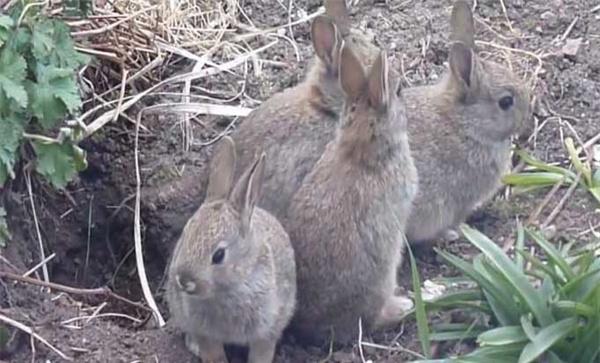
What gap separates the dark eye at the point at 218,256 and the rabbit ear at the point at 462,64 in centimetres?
168

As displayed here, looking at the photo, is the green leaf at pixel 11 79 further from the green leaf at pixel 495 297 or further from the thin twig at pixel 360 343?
the green leaf at pixel 495 297

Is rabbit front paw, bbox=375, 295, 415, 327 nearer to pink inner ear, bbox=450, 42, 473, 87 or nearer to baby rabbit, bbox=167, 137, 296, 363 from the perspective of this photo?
baby rabbit, bbox=167, 137, 296, 363

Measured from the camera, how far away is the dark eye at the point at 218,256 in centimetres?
539

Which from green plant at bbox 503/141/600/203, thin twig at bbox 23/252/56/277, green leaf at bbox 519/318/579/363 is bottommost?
thin twig at bbox 23/252/56/277

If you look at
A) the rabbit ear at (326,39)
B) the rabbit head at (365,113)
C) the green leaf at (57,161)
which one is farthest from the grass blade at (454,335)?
the green leaf at (57,161)

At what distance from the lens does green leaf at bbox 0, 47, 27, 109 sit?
19.2 ft

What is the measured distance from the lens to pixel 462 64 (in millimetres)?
6555

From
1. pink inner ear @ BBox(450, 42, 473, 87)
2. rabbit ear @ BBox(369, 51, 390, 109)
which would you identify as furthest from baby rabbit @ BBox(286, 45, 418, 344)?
pink inner ear @ BBox(450, 42, 473, 87)

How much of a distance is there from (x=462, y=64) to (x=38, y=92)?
1867mm

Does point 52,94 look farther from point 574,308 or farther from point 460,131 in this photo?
point 574,308

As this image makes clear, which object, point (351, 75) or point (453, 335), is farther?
point (351, 75)

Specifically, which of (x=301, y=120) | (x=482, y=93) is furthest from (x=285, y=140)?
(x=482, y=93)

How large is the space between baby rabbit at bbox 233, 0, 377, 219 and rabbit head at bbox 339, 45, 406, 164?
0.55 meters

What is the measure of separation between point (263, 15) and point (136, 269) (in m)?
1.97
